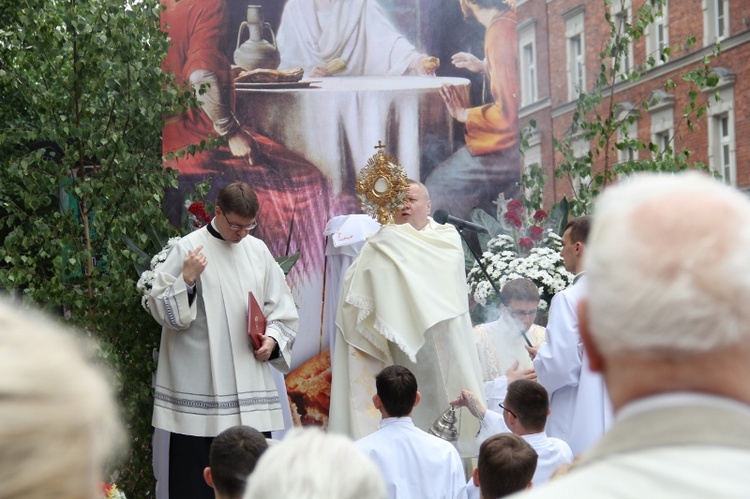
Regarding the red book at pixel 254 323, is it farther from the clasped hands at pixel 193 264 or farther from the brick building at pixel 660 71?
the brick building at pixel 660 71

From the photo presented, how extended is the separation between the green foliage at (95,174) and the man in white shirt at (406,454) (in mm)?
2743

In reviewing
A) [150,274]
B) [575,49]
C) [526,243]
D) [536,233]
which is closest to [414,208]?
[526,243]

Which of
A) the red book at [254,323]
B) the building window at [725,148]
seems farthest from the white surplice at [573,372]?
the building window at [725,148]

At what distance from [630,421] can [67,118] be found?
736 cm

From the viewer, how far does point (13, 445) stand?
1405 mm

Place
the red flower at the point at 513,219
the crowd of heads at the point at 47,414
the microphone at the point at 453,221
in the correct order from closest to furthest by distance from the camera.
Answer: the crowd of heads at the point at 47,414 < the microphone at the point at 453,221 < the red flower at the point at 513,219

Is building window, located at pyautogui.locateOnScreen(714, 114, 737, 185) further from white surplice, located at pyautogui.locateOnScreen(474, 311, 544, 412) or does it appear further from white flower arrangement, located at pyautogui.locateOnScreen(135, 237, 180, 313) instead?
white flower arrangement, located at pyautogui.locateOnScreen(135, 237, 180, 313)

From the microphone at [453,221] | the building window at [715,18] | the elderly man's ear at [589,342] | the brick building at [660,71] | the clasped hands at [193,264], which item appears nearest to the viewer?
the elderly man's ear at [589,342]

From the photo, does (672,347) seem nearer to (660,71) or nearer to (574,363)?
(574,363)

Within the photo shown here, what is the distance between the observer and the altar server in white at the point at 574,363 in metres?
6.71

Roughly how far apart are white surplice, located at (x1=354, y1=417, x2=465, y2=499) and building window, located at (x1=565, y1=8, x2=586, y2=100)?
944 inches

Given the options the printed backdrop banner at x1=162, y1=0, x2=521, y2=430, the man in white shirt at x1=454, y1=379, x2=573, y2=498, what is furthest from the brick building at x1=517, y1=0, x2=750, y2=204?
the man in white shirt at x1=454, y1=379, x2=573, y2=498

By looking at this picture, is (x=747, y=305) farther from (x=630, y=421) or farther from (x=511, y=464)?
(x=511, y=464)

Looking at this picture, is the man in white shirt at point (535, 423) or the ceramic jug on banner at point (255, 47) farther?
the ceramic jug on banner at point (255, 47)
